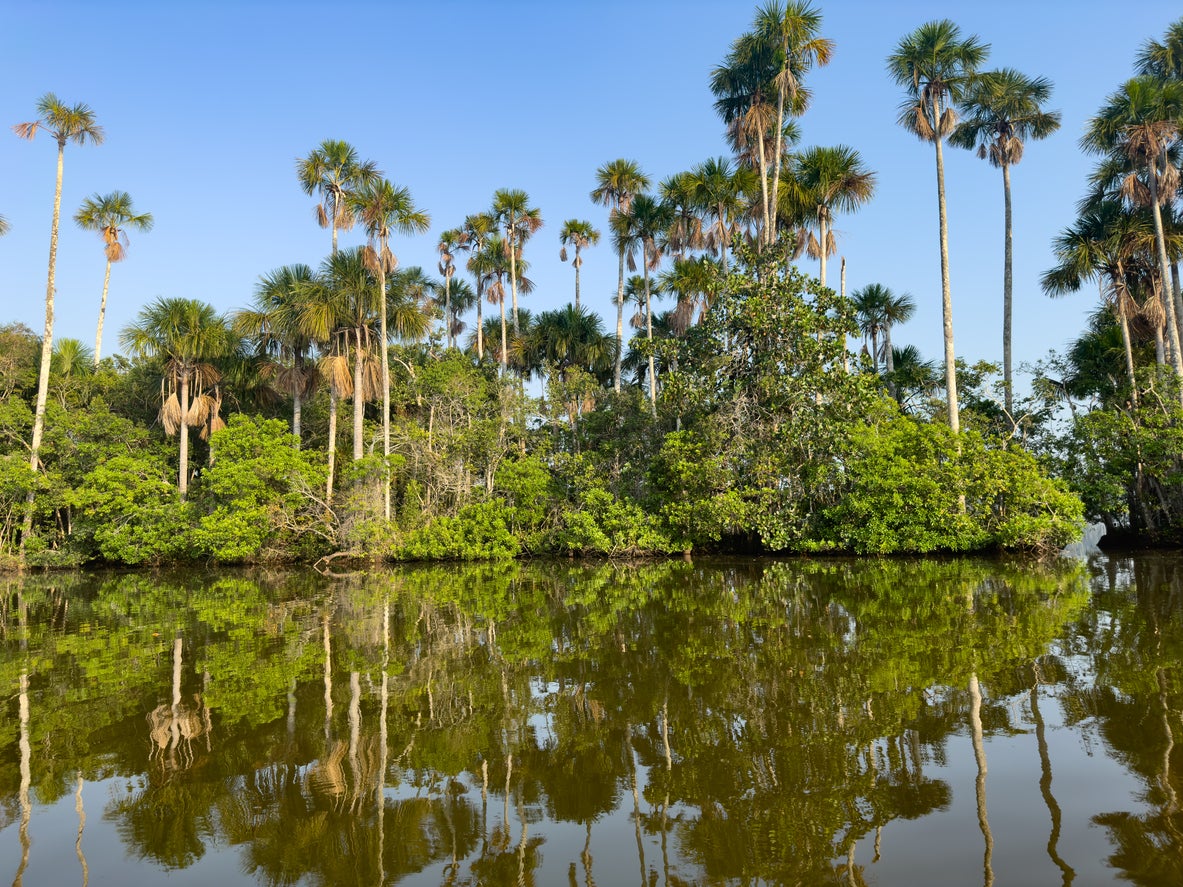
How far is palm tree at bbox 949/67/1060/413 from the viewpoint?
2567 centimetres

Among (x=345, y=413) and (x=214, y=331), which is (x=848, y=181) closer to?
(x=345, y=413)

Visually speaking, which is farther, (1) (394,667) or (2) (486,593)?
(2) (486,593)

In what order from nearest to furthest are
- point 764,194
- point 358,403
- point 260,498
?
1. point 260,498
2. point 764,194
3. point 358,403

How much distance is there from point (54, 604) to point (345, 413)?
54.5 feet

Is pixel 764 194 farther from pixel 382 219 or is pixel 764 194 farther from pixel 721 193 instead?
pixel 382 219

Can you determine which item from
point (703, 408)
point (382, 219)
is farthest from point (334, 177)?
point (703, 408)

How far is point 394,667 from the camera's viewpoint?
8.05m

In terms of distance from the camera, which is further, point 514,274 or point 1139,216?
point 514,274

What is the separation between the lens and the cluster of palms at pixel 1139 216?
2350 cm

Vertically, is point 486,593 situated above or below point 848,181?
below

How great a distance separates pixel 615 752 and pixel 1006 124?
29.4 m

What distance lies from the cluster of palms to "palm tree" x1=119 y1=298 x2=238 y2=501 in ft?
102

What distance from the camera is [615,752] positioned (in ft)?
17.0

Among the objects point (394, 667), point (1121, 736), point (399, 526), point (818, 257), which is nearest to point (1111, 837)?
point (1121, 736)
